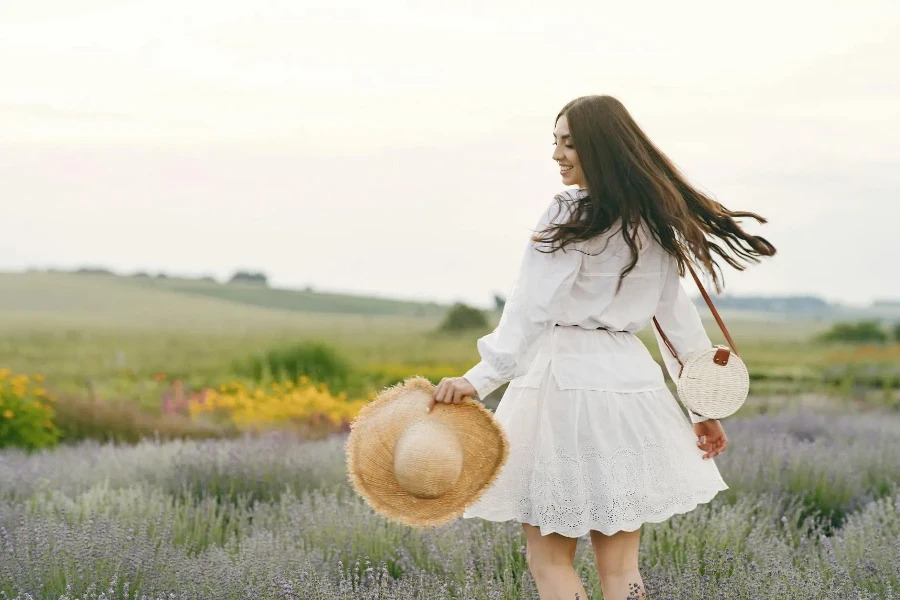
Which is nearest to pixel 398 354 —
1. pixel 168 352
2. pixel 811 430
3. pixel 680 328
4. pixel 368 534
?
pixel 168 352

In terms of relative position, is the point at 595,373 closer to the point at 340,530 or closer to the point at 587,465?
the point at 587,465

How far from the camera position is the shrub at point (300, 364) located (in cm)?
1316

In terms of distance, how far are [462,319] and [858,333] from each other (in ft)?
52.1

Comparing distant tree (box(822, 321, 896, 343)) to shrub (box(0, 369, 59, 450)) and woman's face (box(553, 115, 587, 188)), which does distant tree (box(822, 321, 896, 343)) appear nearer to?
shrub (box(0, 369, 59, 450))

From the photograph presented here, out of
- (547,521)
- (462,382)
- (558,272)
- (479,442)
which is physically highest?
(558,272)

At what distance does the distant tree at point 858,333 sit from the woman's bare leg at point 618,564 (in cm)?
3127

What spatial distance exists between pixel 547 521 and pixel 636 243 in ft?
2.57

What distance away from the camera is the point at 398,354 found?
1630 cm

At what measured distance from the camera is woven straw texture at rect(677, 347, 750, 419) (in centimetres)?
277

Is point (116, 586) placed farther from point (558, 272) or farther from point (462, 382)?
point (558, 272)

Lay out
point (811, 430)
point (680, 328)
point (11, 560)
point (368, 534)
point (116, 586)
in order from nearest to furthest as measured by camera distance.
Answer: point (680, 328), point (116, 586), point (11, 560), point (368, 534), point (811, 430)

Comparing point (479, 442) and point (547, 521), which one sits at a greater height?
point (479, 442)

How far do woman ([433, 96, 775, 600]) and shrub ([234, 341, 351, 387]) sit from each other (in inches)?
419

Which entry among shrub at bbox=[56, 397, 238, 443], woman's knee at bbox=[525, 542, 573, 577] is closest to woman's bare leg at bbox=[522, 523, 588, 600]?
woman's knee at bbox=[525, 542, 573, 577]
